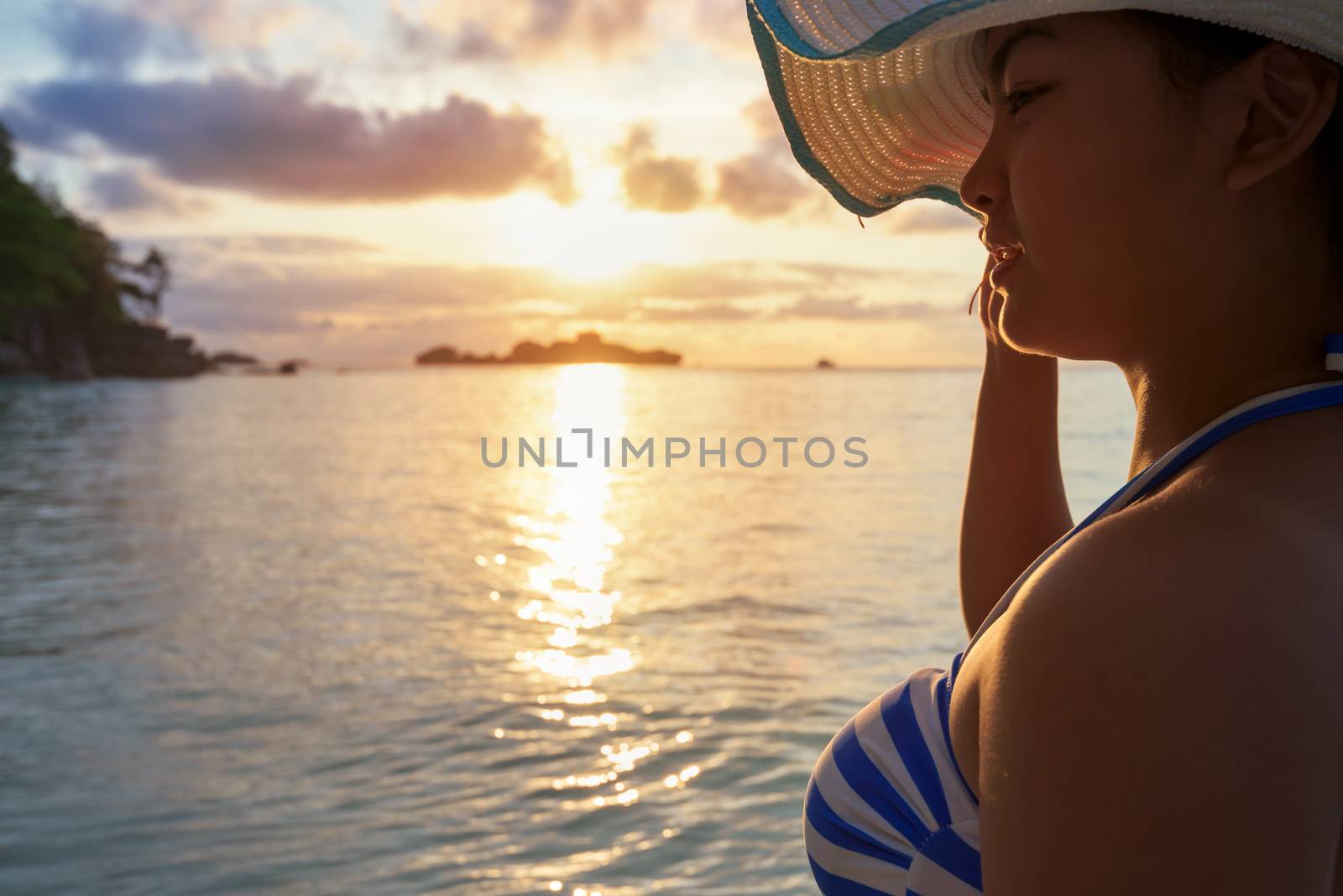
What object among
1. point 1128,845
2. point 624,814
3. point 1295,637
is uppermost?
point 1295,637

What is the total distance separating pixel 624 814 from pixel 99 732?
283cm

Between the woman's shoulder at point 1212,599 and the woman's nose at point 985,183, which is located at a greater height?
the woman's nose at point 985,183

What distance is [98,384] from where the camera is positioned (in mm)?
67562

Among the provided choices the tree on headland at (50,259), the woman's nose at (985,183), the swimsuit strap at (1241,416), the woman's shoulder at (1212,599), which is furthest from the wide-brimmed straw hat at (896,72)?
the tree on headland at (50,259)

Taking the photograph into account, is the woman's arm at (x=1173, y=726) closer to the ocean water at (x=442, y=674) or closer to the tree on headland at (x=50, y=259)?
the ocean water at (x=442, y=674)

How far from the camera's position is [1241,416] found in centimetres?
81

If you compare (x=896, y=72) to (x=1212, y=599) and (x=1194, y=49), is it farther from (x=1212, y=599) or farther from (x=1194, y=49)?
(x=1212, y=599)

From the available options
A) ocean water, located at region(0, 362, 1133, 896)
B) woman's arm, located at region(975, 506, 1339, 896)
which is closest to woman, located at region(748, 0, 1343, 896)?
woman's arm, located at region(975, 506, 1339, 896)

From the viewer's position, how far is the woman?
652mm

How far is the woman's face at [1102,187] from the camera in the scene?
0.84 metres

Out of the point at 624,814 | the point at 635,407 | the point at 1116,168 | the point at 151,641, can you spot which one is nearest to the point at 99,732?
the point at 151,641

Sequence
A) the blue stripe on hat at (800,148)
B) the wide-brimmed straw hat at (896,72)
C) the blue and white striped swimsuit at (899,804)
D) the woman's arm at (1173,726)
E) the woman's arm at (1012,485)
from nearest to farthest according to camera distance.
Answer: the woman's arm at (1173,726) < the wide-brimmed straw hat at (896,72) < the blue and white striped swimsuit at (899,804) < the blue stripe on hat at (800,148) < the woman's arm at (1012,485)

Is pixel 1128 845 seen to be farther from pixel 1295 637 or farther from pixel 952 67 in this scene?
pixel 952 67

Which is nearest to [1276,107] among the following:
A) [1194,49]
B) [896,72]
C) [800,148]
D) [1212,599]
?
[1194,49]
